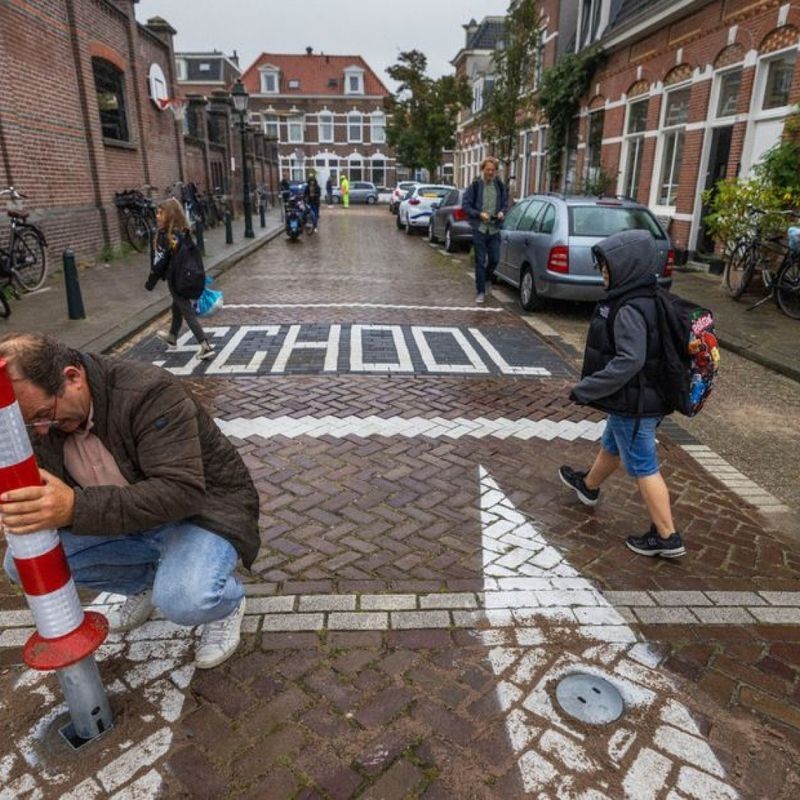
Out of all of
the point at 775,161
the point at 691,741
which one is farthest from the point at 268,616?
the point at 775,161

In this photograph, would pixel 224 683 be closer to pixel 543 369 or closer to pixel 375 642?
pixel 375 642

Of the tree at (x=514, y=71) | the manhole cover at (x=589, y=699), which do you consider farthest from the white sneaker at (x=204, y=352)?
the tree at (x=514, y=71)

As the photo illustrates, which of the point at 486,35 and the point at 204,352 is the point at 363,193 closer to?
the point at 486,35

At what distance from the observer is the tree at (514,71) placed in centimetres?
1680

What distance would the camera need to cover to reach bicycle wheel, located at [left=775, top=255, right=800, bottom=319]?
28.2 feet

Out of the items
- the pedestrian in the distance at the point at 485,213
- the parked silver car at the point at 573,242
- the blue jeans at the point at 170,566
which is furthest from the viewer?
the pedestrian in the distance at the point at 485,213

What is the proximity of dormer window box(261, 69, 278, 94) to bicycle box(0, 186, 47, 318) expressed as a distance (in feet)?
176

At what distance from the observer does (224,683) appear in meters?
2.50

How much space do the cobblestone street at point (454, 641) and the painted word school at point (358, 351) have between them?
1.27 metres

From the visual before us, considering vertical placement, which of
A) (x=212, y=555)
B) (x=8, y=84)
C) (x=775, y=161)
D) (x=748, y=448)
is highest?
(x=8, y=84)

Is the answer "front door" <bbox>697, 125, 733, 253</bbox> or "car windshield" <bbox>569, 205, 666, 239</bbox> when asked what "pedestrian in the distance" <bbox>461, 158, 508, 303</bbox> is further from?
"front door" <bbox>697, 125, 733, 253</bbox>

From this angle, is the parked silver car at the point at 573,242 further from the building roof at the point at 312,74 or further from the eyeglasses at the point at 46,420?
the building roof at the point at 312,74

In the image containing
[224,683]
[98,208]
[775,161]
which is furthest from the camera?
[98,208]

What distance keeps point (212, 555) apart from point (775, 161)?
33.7ft
